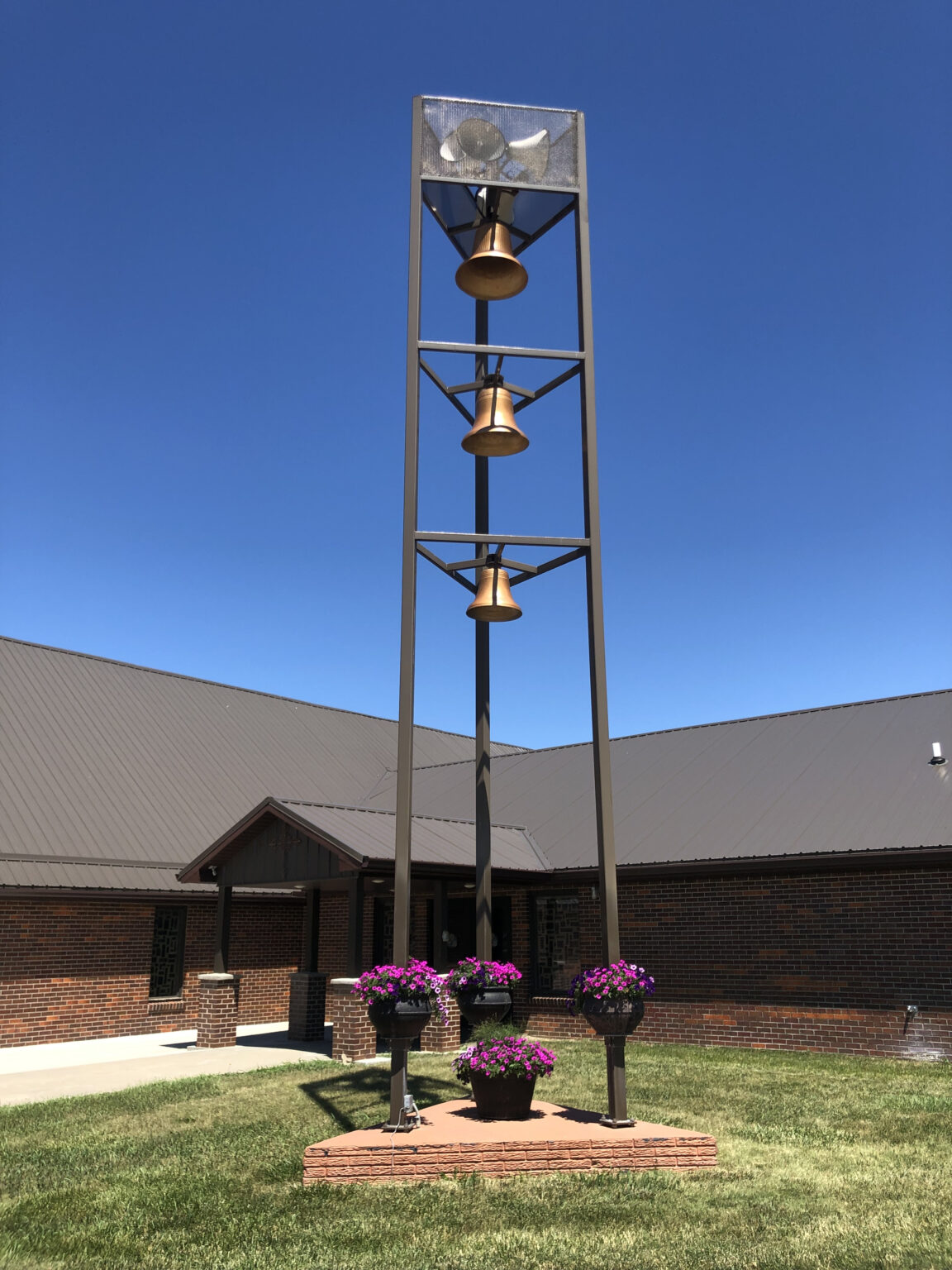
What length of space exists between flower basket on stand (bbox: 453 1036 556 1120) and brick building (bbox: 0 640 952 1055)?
18.9 feet

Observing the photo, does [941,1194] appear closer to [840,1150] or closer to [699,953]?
[840,1150]

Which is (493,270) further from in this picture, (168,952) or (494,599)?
(168,952)

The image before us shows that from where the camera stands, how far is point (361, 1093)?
37.2 ft

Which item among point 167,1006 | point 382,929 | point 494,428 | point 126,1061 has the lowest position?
point 126,1061

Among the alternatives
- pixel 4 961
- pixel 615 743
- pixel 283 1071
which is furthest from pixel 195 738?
pixel 283 1071

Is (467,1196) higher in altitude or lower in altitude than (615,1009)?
lower

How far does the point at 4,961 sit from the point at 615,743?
39.8 ft

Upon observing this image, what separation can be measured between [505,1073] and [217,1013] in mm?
9422

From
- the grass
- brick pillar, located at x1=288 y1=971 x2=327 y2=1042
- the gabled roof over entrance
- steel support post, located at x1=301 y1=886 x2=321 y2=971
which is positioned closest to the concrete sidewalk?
brick pillar, located at x1=288 y1=971 x2=327 y2=1042

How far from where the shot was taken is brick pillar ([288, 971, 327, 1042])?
1662 centimetres

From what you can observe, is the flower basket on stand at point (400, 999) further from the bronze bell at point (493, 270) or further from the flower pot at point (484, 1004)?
the bronze bell at point (493, 270)

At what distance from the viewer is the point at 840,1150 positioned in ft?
27.8

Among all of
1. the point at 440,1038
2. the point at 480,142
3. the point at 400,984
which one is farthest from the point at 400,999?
the point at 480,142

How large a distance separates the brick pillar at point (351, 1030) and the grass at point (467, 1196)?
2.87m
